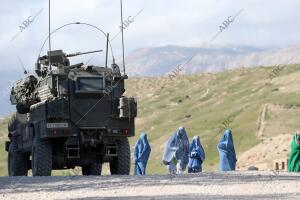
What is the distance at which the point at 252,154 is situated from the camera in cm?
5422

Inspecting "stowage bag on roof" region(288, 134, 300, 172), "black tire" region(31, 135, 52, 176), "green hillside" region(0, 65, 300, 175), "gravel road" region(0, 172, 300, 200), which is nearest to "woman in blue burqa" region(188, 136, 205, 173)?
"stowage bag on roof" region(288, 134, 300, 172)

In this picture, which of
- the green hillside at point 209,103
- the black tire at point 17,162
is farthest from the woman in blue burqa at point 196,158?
the green hillside at point 209,103

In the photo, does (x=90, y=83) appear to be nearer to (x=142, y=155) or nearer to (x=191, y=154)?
(x=142, y=155)

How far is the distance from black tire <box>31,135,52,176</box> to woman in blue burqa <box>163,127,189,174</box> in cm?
411

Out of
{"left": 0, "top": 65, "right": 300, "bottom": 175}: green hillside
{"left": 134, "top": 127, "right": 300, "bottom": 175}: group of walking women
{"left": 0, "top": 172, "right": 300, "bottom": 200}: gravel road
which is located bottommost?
{"left": 0, "top": 172, "right": 300, "bottom": 200}: gravel road

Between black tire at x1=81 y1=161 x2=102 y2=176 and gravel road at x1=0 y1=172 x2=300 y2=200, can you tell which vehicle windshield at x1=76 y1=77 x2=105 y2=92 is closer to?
black tire at x1=81 y1=161 x2=102 y2=176

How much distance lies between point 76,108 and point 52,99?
648 millimetres

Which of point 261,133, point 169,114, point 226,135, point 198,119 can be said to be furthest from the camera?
point 169,114

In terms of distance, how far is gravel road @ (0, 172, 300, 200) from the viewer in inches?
557

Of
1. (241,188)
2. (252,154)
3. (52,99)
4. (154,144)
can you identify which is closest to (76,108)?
(52,99)

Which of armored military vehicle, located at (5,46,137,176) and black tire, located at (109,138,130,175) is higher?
armored military vehicle, located at (5,46,137,176)

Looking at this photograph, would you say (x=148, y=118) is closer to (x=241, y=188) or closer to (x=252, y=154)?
(x=252, y=154)

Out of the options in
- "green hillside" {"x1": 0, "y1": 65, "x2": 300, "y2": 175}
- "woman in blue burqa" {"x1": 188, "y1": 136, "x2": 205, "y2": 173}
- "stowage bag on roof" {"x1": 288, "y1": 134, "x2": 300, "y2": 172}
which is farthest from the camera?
"green hillside" {"x1": 0, "y1": 65, "x2": 300, "y2": 175}

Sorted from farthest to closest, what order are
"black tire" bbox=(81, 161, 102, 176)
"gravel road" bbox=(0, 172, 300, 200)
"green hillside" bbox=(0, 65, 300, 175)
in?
1. "green hillside" bbox=(0, 65, 300, 175)
2. "black tire" bbox=(81, 161, 102, 176)
3. "gravel road" bbox=(0, 172, 300, 200)
